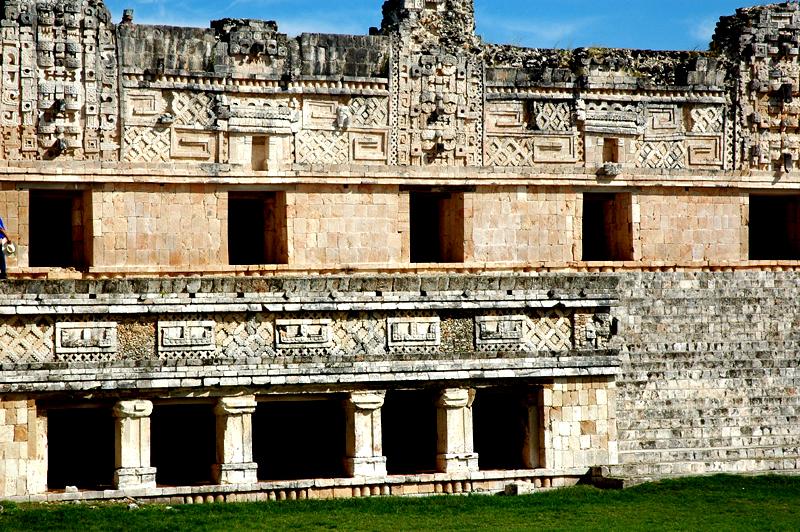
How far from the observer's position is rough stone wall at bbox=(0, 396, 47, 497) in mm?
15586

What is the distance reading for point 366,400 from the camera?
1691 centimetres

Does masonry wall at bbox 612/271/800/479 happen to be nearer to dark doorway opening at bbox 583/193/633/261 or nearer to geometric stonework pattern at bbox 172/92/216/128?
dark doorway opening at bbox 583/193/633/261

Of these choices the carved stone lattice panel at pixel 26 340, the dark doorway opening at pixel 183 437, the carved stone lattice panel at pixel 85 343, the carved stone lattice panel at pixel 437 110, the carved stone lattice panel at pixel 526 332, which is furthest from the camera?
the carved stone lattice panel at pixel 437 110

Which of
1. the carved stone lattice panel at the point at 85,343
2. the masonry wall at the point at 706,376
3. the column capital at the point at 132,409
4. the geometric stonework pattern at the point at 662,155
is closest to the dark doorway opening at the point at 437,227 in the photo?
the masonry wall at the point at 706,376

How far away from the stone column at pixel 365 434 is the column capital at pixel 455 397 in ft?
2.43

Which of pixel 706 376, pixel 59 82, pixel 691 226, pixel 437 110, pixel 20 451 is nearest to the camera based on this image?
pixel 20 451

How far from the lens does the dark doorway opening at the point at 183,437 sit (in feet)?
63.4

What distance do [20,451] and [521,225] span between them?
898 centimetres

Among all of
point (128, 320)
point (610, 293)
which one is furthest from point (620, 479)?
point (128, 320)

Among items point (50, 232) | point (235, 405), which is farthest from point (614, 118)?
point (235, 405)

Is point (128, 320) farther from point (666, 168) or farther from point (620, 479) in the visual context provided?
point (666, 168)

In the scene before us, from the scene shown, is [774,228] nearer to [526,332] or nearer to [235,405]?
[526,332]

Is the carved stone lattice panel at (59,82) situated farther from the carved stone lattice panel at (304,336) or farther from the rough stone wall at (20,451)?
the rough stone wall at (20,451)

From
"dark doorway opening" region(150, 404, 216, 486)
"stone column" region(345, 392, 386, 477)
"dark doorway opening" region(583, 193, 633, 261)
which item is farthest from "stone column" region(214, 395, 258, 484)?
"dark doorway opening" region(583, 193, 633, 261)
